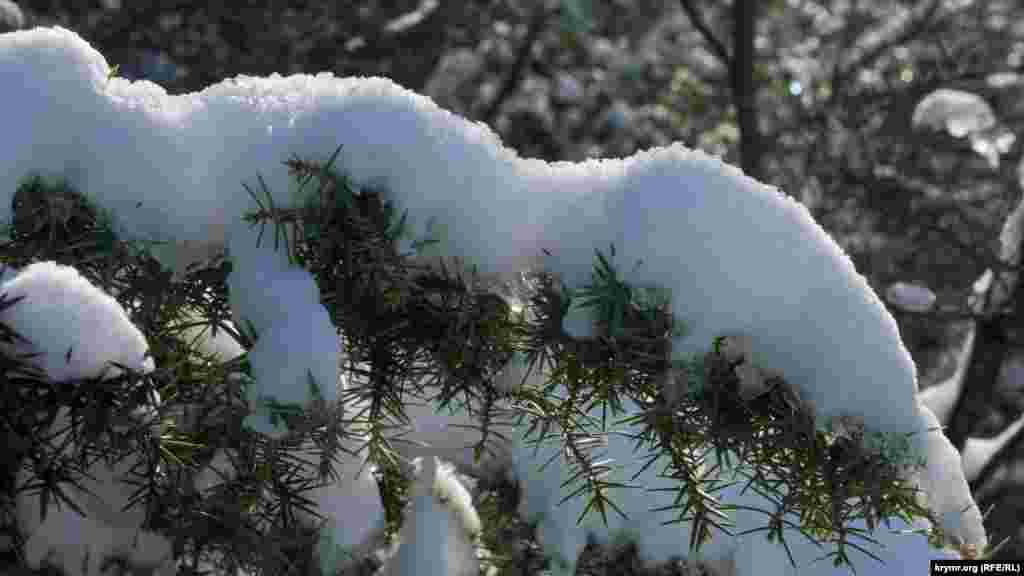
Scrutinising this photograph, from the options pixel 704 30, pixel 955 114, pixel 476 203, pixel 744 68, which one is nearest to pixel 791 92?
pixel 744 68

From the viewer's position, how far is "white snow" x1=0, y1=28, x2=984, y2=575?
3.63 feet

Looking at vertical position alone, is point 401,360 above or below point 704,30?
below

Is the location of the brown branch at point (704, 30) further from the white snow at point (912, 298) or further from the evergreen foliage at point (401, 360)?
the evergreen foliage at point (401, 360)

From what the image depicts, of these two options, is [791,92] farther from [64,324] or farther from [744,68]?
[64,324]

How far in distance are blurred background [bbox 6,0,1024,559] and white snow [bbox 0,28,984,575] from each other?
1170 millimetres

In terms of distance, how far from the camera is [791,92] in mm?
4711

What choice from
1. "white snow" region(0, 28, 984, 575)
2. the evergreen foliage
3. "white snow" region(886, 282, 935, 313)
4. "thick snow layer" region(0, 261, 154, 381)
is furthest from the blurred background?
"thick snow layer" region(0, 261, 154, 381)

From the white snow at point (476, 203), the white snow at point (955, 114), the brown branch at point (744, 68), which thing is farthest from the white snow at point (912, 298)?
the white snow at point (476, 203)

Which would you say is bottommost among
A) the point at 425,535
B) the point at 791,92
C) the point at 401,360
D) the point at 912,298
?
the point at 425,535

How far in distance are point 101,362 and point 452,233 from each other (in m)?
0.38

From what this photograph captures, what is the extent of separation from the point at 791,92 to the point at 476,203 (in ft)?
12.7

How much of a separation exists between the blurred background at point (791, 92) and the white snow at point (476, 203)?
46.1 inches

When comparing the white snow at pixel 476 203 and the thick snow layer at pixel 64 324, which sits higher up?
the white snow at pixel 476 203

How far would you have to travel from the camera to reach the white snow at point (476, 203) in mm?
1106
